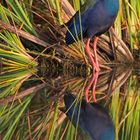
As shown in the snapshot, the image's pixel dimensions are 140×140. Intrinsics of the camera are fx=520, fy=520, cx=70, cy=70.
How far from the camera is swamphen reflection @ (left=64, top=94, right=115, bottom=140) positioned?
405cm

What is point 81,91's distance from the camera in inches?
218

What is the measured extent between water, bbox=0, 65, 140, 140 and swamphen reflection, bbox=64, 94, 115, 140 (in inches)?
1.2

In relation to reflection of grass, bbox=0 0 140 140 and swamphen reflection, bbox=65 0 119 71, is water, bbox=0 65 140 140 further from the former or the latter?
swamphen reflection, bbox=65 0 119 71

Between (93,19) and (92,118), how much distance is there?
2124mm

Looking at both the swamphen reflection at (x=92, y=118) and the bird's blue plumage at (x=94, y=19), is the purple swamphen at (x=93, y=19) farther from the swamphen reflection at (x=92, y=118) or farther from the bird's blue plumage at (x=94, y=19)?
the swamphen reflection at (x=92, y=118)

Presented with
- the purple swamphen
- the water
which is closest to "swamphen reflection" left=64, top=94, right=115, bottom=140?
the water

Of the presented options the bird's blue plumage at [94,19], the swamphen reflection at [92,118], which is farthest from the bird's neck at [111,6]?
the swamphen reflection at [92,118]

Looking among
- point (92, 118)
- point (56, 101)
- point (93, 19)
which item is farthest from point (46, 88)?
point (92, 118)

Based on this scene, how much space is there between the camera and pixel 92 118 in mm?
4414

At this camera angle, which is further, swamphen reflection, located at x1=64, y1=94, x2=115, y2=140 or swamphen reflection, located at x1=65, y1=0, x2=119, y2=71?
swamphen reflection, located at x1=65, y1=0, x2=119, y2=71

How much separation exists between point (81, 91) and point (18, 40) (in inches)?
68.1

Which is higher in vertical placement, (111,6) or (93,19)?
(111,6)

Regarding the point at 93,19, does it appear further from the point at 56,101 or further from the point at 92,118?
the point at 92,118

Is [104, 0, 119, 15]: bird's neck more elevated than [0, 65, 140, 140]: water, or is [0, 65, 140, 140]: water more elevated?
[104, 0, 119, 15]: bird's neck
